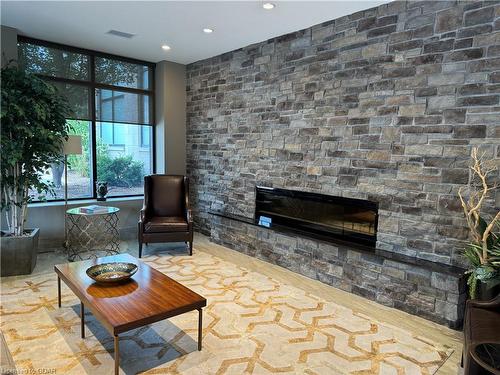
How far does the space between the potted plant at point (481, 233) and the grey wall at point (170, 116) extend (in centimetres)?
424

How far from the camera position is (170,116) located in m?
5.68

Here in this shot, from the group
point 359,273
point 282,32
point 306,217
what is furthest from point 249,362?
point 282,32

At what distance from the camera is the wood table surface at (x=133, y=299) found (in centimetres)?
206

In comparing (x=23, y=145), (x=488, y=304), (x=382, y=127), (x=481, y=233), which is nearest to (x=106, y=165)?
(x=23, y=145)

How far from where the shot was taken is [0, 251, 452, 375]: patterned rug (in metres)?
2.23

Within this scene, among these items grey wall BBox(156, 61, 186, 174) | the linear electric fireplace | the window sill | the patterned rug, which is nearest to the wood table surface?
the patterned rug

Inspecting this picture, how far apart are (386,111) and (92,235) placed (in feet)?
13.7

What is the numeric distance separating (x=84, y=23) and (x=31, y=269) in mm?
2812

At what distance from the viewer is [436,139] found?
2.92 meters

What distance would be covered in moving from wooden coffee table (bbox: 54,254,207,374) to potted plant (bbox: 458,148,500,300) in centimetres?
190

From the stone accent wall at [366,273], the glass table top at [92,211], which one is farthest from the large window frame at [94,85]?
the stone accent wall at [366,273]

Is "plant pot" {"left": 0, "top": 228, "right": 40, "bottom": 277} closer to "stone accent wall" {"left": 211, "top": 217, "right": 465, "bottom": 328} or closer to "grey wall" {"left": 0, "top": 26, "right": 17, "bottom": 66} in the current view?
"grey wall" {"left": 0, "top": 26, "right": 17, "bottom": 66}

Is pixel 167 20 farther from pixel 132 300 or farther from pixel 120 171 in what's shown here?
pixel 132 300

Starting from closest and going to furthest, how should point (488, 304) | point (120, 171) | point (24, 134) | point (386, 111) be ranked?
point (488, 304), point (386, 111), point (24, 134), point (120, 171)
